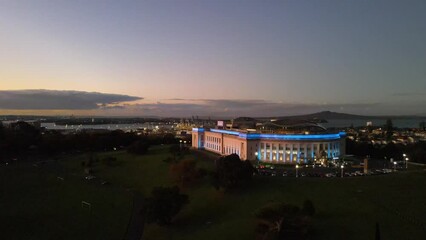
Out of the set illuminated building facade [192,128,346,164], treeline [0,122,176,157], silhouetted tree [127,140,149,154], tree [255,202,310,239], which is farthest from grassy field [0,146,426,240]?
treeline [0,122,176,157]

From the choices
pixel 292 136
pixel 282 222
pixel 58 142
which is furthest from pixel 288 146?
pixel 58 142

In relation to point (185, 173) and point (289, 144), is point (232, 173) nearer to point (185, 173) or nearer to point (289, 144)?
point (185, 173)

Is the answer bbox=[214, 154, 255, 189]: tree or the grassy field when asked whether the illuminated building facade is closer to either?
the grassy field

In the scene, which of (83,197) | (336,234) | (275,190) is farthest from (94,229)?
(336,234)

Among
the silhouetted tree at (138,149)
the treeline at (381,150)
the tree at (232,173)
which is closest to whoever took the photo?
the tree at (232,173)

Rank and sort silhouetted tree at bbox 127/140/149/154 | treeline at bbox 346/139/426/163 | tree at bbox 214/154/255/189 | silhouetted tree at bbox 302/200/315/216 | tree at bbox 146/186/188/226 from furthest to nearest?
silhouetted tree at bbox 127/140/149/154 < treeline at bbox 346/139/426/163 < tree at bbox 214/154/255/189 < tree at bbox 146/186/188/226 < silhouetted tree at bbox 302/200/315/216

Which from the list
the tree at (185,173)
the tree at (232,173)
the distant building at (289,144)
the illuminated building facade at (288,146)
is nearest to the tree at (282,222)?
the tree at (232,173)

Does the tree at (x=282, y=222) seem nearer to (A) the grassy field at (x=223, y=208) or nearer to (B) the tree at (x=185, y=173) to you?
(A) the grassy field at (x=223, y=208)
